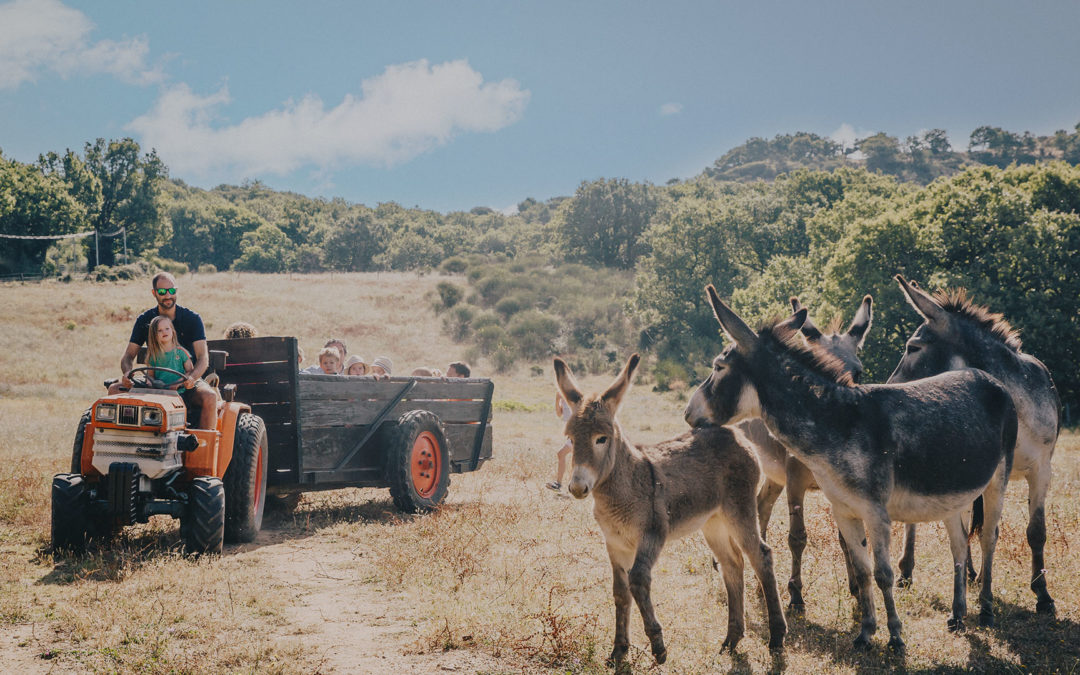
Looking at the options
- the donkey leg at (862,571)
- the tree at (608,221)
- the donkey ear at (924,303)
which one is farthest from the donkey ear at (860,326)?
the tree at (608,221)

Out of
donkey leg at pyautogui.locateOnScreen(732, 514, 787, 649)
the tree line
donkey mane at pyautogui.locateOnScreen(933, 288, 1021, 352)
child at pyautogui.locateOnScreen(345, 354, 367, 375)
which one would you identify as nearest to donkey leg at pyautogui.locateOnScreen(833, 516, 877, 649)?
donkey leg at pyautogui.locateOnScreen(732, 514, 787, 649)

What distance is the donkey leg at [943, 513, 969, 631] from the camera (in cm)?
522

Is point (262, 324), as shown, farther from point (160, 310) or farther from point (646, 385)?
point (160, 310)

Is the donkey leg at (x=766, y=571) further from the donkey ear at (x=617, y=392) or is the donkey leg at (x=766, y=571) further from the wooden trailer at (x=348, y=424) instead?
the wooden trailer at (x=348, y=424)

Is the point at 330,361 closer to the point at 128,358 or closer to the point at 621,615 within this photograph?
the point at 128,358

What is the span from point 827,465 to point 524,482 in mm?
7283

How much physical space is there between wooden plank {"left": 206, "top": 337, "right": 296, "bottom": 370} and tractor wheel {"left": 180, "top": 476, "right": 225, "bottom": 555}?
5.82 ft

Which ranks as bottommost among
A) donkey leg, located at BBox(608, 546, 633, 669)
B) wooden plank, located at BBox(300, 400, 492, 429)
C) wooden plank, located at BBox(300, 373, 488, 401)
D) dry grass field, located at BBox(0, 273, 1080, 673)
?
dry grass field, located at BBox(0, 273, 1080, 673)

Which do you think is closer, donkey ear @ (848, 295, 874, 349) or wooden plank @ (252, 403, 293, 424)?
donkey ear @ (848, 295, 874, 349)

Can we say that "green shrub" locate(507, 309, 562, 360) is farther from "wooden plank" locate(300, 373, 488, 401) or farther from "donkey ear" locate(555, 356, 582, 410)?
"donkey ear" locate(555, 356, 582, 410)

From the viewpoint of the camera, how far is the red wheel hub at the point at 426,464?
902cm

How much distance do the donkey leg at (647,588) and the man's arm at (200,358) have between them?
14.5 feet

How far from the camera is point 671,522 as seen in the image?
4629mm

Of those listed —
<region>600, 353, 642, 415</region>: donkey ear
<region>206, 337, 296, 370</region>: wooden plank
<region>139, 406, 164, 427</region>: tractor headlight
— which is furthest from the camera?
<region>206, 337, 296, 370</region>: wooden plank
